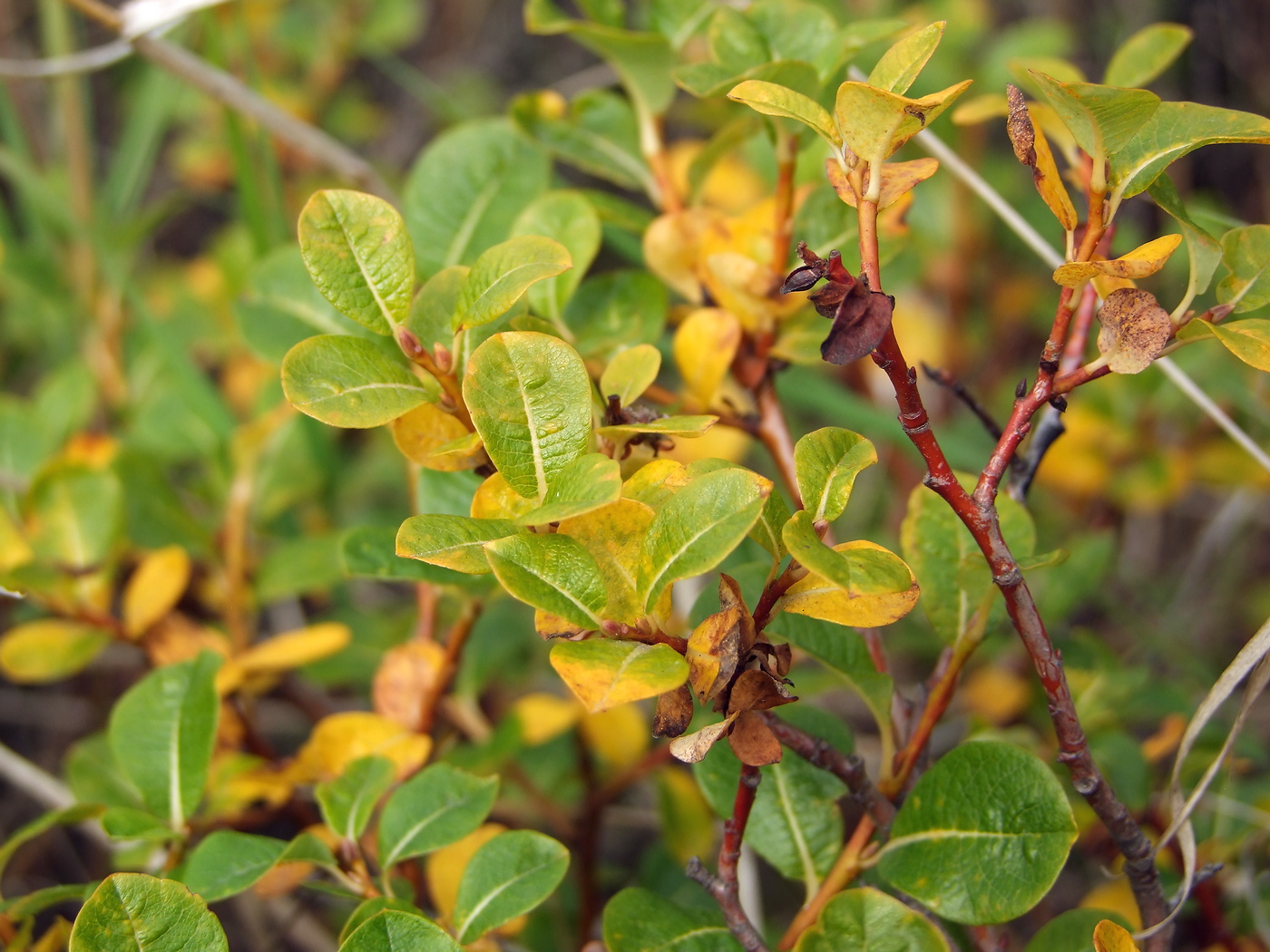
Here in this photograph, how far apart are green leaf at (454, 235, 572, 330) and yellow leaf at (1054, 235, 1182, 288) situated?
0.28 meters

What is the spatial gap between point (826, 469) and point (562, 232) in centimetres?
32

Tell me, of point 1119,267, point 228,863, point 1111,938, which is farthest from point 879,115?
point 228,863

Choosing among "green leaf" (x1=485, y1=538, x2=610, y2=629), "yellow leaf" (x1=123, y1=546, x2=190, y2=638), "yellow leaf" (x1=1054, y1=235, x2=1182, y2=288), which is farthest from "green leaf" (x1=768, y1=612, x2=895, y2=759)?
"yellow leaf" (x1=123, y1=546, x2=190, y2=638)

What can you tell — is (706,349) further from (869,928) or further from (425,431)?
(869,928)

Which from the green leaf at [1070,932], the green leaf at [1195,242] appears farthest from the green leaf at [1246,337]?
the green leaf at [1070,932]

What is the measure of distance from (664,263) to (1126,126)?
1.19 ft

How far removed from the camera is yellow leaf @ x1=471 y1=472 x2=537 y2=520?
591mm

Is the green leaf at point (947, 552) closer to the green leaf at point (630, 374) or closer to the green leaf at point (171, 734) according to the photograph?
the green leaf at point (630, 374)

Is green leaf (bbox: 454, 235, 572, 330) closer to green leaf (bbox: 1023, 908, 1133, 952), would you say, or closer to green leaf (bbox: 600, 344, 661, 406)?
green leaf (bbox: 600, 344, 661, 406)

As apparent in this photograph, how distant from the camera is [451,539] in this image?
0.54 metres

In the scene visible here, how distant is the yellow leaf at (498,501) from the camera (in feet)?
1.94

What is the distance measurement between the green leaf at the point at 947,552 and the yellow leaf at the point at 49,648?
79 centimetres

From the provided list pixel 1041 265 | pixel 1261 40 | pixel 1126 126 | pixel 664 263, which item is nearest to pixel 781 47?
pixel 664 263

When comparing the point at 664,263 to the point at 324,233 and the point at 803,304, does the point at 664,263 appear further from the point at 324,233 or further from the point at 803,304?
the point at 324,233
